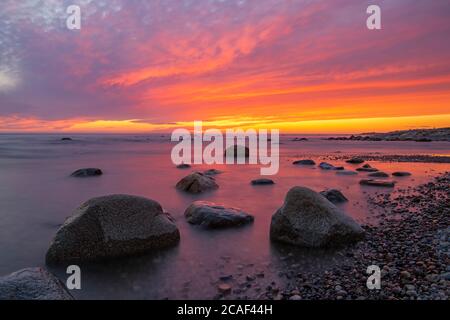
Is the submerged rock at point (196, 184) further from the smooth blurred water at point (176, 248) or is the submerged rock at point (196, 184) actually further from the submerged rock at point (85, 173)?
the submerged rock at point (85, 173)

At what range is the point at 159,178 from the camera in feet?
57.4

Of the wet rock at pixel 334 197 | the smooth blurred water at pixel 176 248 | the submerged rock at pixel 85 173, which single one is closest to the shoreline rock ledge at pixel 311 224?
the smooth blurred water at pixel 176 248

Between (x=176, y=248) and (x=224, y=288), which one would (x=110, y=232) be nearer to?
(x=176, y=248)

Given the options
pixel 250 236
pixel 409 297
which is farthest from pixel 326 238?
pixel 409 297

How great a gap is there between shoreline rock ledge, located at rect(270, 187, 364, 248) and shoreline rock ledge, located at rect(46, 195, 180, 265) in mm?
2461

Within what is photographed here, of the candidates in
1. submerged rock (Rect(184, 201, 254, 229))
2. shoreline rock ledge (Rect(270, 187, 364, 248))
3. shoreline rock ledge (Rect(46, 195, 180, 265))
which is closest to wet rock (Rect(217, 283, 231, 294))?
shoreline rock ledge (Rect(46, 195, 180, 265))

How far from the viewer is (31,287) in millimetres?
4172

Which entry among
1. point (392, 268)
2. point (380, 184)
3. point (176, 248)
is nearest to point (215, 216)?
point (176, 248)

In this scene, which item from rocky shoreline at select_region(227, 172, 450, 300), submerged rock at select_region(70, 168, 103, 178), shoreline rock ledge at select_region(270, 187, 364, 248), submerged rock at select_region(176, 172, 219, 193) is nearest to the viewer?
rocky shoreline at select_region(227, 172, 450, 300)

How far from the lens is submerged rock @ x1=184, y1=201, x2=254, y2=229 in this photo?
800 centimetres

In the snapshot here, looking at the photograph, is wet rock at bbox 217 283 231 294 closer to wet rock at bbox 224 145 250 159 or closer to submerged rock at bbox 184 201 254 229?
submerged rock at bbox 184 201 254 229

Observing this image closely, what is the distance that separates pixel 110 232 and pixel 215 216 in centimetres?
273
